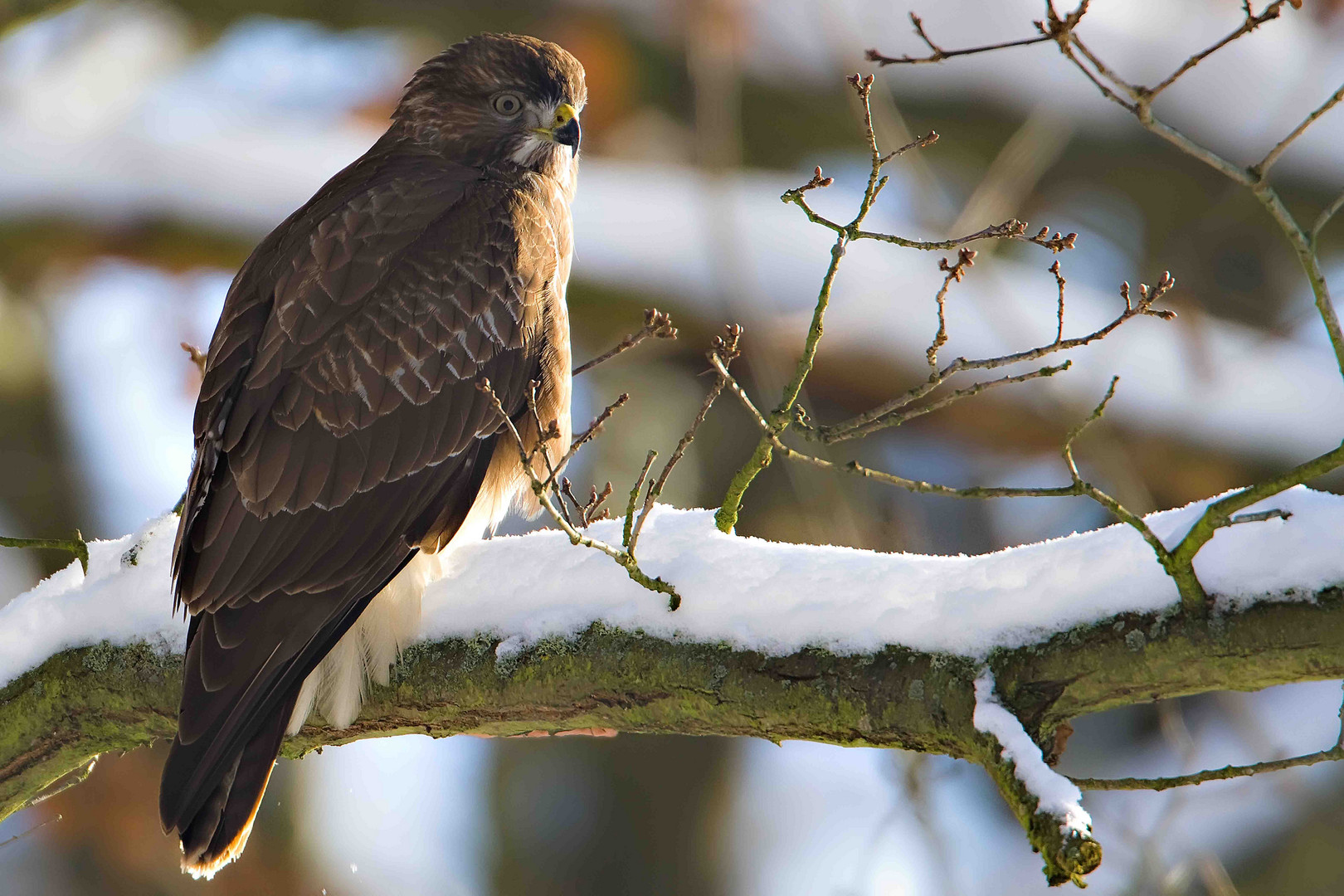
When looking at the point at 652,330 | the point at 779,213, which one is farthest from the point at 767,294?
the point at 652,330

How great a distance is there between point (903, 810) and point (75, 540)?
2794 mm

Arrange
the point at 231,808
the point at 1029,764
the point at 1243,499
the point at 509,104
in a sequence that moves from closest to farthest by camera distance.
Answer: the point at 1243,499
the point at 1029,764
the point at 231,808
the point at 509,104

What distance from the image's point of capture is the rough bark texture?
2.09m

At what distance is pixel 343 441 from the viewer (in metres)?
3.20

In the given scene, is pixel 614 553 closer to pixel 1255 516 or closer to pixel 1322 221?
pixel 1255 516

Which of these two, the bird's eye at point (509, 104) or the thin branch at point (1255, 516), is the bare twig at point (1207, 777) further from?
the bird's eye at point (509, 104)

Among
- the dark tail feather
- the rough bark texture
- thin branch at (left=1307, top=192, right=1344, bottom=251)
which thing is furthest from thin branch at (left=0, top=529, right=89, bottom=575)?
thin branch at (left=1307, top=192, right=1344, bottom=251)

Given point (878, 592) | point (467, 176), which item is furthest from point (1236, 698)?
point (467, 176)

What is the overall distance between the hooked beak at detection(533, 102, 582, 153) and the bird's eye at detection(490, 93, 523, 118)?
0.10 m

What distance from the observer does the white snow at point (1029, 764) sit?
184 centimetres

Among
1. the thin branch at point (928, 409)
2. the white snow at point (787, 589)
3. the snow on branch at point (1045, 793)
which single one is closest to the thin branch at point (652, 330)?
the white snow at point (787, 589)

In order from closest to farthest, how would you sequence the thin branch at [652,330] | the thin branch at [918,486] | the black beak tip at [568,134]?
the thin branch at [918,486] < the thin branch at [652,330] < the black beak tip at [568,134]

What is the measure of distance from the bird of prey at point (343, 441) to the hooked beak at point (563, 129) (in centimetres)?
23

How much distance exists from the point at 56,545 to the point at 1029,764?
227 centimetres
